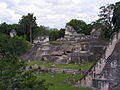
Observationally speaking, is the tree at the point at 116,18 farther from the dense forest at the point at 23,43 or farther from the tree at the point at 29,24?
the tree at the point at 29,24

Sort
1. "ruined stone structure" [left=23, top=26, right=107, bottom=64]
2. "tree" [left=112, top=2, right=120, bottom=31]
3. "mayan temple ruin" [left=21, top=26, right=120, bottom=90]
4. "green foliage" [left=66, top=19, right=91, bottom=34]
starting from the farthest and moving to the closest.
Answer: "green foliage" [left=66, top=19, right=91, bottom=34], "tree" [left=112, top=2, right=120, bottom=31], "ruined stone structure" [left=23, top=26, right=107, bottom=64], "mayan temple ruin" [left=21, top=26, right=120, bottom=90]

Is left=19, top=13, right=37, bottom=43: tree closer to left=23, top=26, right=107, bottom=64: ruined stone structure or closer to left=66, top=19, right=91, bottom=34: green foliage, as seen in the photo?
left=66, top=19, right=91, bottom=34: green foliage

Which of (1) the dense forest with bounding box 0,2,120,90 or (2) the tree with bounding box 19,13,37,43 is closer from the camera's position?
(1) the dense forest with bounding box 0,2,120,90

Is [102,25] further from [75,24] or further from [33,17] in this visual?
[75,24]

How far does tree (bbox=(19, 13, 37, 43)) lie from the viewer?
225 ft

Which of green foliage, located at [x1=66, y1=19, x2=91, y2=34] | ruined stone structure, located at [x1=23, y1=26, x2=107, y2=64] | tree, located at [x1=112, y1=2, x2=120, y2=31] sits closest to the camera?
ruined stone structure, located at [x1=23, y1=26, x2=107, y2=64]


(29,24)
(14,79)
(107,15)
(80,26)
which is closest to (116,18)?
(107,15)

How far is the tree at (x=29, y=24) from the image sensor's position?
68.4m

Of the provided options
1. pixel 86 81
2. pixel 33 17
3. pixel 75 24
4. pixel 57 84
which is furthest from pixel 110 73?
pixel 75 24

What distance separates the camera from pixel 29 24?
226ft

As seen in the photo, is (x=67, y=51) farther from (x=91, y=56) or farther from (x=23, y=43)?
(x=23, y=43)

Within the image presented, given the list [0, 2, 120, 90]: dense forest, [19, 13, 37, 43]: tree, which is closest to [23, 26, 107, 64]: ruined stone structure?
[0, 2, 120, 90]: dense forest

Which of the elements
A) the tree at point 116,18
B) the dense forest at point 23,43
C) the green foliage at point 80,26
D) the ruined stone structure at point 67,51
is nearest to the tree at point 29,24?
the dense forest at point 23,43

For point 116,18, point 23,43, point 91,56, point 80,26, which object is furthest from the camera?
point 80,26
